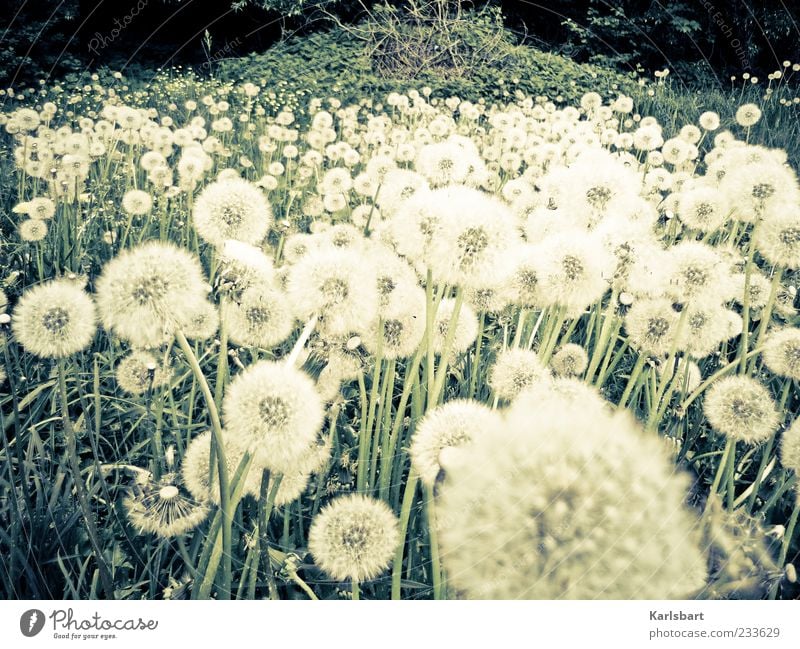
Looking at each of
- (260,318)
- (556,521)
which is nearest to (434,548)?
(556,521)

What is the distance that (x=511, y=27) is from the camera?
4.00 meters

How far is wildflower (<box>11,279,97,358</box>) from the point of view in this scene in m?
→ 0.70

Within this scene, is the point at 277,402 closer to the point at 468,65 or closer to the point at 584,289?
the point at 584,289

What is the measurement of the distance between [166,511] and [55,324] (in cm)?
27

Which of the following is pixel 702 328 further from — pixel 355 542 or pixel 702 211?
pixel 355 542

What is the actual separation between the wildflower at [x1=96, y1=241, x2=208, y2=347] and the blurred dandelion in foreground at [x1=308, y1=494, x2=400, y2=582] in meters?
0.28

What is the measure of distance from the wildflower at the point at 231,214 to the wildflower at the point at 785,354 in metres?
0.80

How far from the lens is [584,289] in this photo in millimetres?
824

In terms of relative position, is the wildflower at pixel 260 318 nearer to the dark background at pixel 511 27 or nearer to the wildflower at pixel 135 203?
the wildflower at pixel 135 203

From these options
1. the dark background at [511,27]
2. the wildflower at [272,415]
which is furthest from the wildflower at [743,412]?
the dark background at [511,27]
